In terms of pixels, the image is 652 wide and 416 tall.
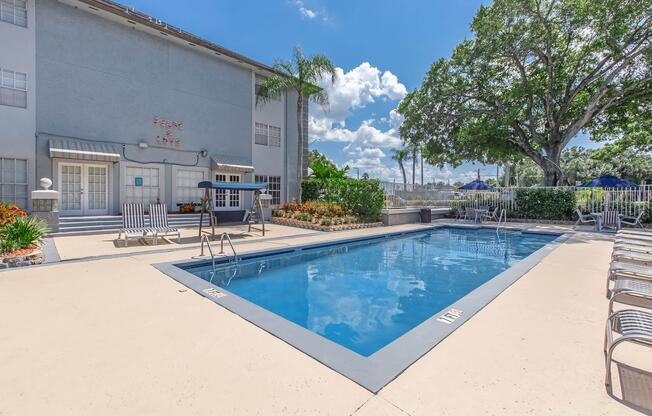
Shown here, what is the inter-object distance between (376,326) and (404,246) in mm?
7525

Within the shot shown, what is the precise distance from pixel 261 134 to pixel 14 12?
12.0 meters

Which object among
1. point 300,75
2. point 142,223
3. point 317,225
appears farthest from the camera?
point 300,75

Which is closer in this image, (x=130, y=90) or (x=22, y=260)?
(x=22, y=260)

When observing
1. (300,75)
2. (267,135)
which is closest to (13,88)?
(267,135)

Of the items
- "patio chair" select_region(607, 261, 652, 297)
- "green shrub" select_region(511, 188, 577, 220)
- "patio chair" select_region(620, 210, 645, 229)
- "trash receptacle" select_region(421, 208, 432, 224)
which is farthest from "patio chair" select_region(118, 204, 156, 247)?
"patio chair" select_region(620, 210, 645, 229)

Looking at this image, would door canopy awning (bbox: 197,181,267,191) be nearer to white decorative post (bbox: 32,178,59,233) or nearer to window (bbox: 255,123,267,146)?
white decorative post (bbox: 32,178,59,233)

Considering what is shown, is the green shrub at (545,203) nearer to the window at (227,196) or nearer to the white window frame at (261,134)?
the white window frame at (261,134)

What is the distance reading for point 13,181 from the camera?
12.5 meters

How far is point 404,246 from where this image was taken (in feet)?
40.3

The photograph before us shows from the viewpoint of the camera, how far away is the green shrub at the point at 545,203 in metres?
18.4

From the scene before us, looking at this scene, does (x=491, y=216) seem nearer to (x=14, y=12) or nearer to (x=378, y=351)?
(x=378, y=351)

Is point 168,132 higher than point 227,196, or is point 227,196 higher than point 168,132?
point 168,132

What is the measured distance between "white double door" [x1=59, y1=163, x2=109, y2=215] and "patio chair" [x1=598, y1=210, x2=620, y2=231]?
2359 cm

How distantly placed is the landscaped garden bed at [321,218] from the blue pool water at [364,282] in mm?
2753
